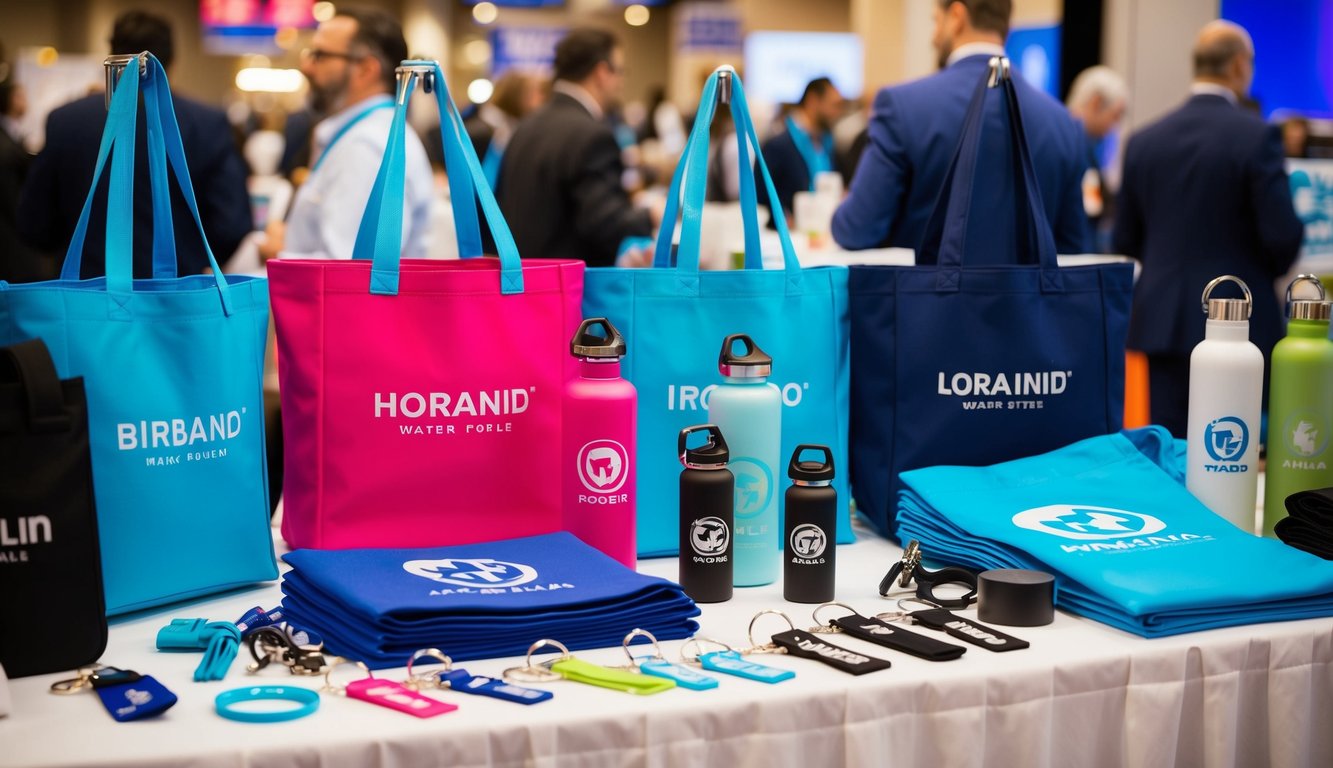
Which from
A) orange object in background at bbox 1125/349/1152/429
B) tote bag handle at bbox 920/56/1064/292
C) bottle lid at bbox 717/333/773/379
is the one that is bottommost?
orange object in background at bbox 1125/349/1152/429

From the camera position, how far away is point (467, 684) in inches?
47.4

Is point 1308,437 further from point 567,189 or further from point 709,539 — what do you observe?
point 567,189

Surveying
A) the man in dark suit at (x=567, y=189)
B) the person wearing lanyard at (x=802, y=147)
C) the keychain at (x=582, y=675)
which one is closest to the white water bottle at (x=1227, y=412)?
the keychain at (x=582, y=675)

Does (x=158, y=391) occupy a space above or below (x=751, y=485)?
above

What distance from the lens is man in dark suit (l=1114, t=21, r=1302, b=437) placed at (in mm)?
4238

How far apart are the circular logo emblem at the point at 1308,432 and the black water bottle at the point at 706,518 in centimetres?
78

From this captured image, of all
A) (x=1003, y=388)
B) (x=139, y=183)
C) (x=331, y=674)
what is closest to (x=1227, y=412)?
(x=1003, y=388)

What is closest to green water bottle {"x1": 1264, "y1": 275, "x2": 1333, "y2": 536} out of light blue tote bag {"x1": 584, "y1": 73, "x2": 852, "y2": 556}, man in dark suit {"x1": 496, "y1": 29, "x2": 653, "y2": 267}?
light blue tote bag {"x1": 584, "y1": 73, "x2": 852, "y2": 556}

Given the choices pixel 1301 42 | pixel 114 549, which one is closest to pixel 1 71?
pixel 1301 42

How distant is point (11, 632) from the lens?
123 cm

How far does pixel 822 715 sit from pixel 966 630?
9.5 inches

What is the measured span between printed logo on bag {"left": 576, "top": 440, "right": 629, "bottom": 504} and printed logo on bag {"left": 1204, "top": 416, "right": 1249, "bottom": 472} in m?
0.79

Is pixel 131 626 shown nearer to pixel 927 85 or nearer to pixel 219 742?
pixel 219 742

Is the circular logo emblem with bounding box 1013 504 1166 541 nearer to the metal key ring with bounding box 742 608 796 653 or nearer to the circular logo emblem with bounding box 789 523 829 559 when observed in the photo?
the circular logo emblem with bounding box 789 523 829 559
